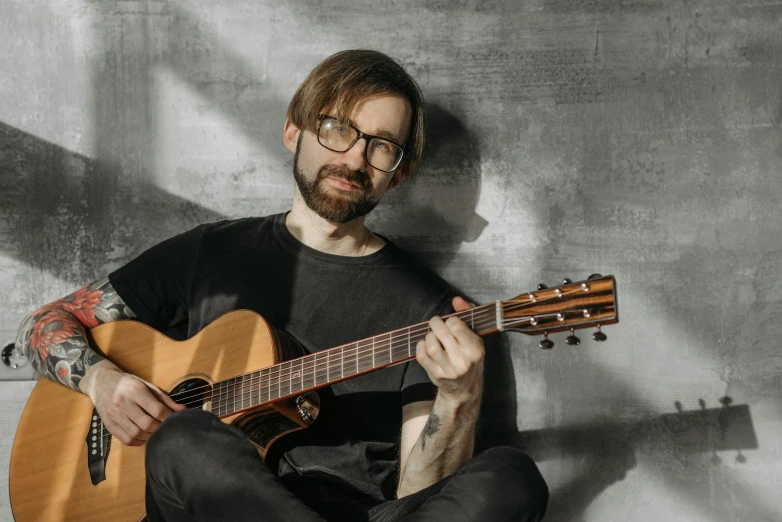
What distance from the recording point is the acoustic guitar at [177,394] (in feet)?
5.26

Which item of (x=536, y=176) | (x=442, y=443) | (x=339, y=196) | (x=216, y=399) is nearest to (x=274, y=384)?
(x=216, y=399)

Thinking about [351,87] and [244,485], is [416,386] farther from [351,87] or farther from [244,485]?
[351,87]

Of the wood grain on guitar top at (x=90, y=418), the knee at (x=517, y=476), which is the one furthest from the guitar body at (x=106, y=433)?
the knee at (x=517, y=476)

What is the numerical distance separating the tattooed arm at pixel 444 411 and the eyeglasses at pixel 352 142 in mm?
492

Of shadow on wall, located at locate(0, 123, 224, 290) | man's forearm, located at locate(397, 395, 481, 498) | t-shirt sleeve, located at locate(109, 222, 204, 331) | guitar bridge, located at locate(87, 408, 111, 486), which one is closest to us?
man's forearm, located at locate(397, 395, 481, 498)

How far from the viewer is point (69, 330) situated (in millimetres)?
1937

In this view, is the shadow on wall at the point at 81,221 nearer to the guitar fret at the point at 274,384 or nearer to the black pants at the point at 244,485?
the guitar fret at the point at 274,384

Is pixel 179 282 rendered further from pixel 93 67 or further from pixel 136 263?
pixel 93 67

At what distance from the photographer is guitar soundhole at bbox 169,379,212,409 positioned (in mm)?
1760

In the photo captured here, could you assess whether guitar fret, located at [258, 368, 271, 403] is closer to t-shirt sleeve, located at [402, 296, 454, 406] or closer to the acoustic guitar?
the acoustic guitar

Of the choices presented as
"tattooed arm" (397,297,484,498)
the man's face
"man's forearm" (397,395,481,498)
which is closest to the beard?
the man's face

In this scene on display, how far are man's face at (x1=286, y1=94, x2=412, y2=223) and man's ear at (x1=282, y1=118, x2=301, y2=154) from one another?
0.12 metres

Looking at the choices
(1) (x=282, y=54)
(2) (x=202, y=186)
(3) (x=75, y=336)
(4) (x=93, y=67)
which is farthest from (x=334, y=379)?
(4) (x=93, y=67)

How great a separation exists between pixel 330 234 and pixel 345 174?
0.19 metres
